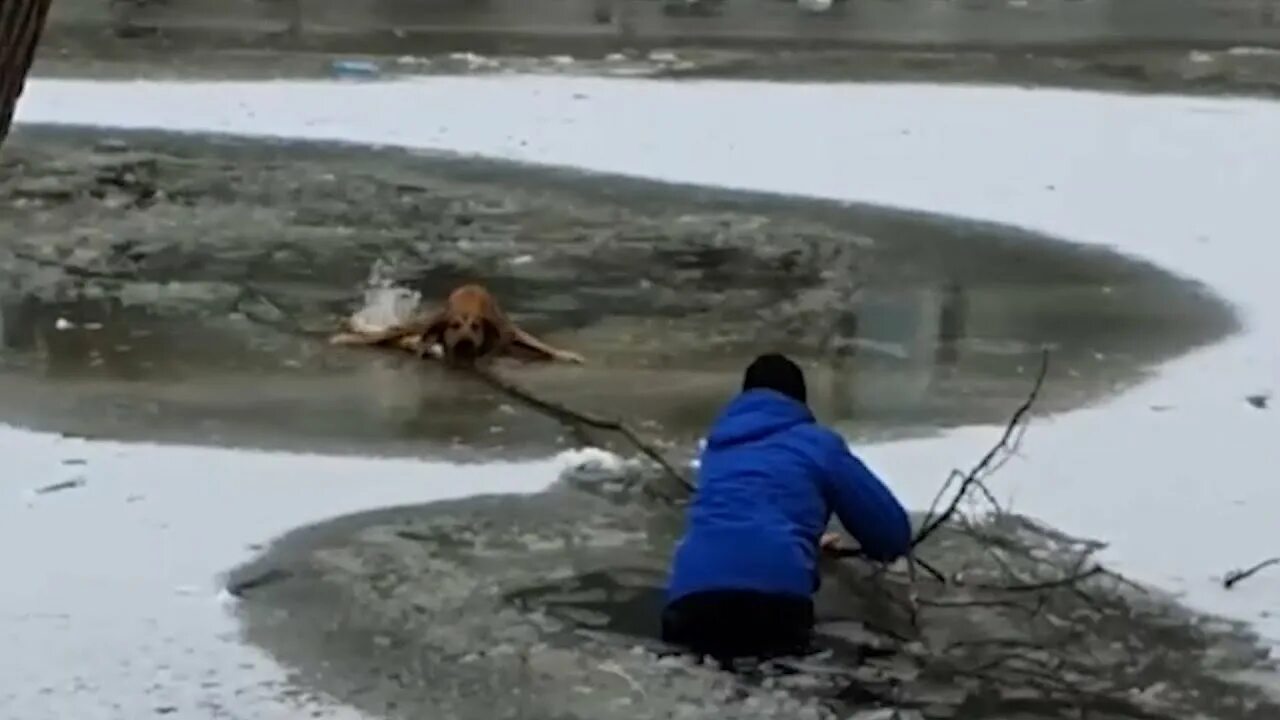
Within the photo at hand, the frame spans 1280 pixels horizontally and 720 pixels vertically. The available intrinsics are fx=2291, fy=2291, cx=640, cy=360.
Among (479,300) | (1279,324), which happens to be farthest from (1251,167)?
(479,300)

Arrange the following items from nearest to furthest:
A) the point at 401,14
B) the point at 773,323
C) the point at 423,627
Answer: the point at 423,627 < the point at 773,323 < the point at 401,14

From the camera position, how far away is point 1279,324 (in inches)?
394

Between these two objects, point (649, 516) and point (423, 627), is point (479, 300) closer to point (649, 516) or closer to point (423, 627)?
point (649, 516)

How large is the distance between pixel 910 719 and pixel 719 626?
1.78 ft

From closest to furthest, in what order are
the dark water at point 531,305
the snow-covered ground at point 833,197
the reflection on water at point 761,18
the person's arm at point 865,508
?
the person's arm at point 865,508 → the snow-covered ground at point 833,197 → the dark water at point 531,305 → the reflection on water at point 761,18

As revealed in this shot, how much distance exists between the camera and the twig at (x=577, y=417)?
733 cm

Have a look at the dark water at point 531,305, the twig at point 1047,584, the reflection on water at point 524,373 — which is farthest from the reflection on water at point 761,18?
the twig at point 1047,584

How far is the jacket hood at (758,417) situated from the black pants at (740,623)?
1.50ft

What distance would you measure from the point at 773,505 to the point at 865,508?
0.99ft

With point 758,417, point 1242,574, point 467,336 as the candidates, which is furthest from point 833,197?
point 758,417

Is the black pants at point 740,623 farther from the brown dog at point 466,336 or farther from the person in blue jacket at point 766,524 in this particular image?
the brown dog at point 466,336

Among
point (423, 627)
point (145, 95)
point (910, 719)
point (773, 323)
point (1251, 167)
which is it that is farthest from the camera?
point (145, 95)

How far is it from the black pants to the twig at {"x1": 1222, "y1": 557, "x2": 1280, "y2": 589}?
4.69 feet

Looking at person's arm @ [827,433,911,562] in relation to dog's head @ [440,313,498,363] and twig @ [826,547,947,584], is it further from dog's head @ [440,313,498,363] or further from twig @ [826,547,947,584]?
dog's head @ [440,313,498,363]
